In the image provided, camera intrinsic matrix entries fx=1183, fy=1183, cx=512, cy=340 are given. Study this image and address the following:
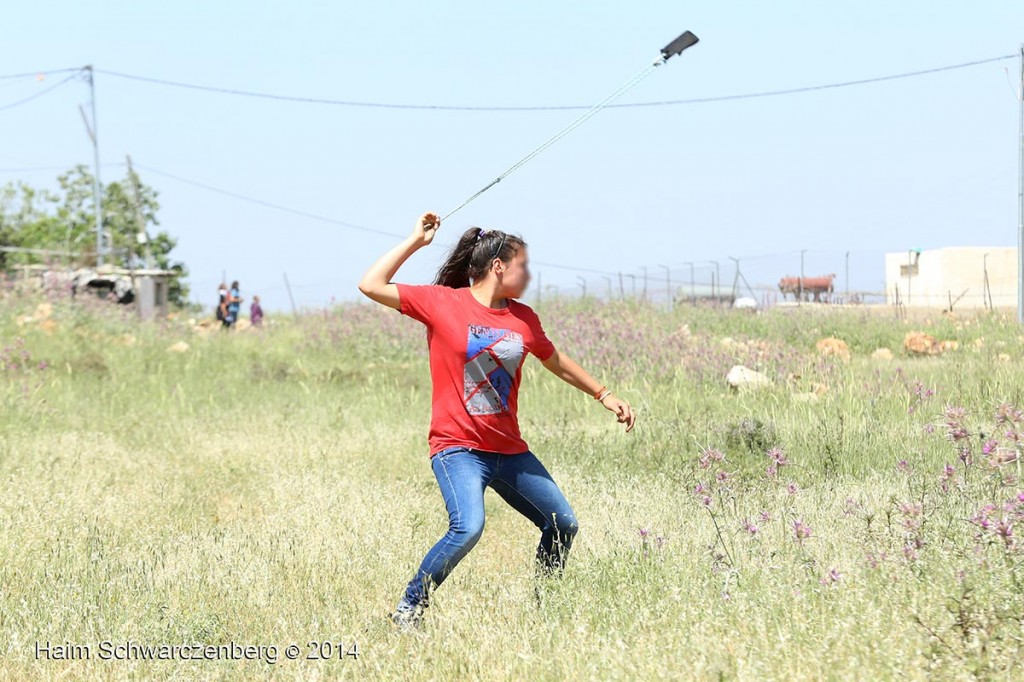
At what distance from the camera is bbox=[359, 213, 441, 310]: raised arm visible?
17.1 ft

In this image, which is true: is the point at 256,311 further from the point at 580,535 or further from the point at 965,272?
the point at 580,535

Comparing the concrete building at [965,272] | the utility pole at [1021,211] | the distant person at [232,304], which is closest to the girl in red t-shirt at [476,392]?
the utility pole at [1021,211]

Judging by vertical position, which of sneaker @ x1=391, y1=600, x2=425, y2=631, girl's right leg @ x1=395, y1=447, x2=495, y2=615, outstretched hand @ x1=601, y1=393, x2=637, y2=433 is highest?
outstretched hand @ x1=601, y1=393, x2=637, y2=433

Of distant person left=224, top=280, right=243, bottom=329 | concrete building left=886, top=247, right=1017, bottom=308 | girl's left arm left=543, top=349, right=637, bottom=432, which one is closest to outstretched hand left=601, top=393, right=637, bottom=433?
girl's left arm left=543, top=349, right=637, bottom=432

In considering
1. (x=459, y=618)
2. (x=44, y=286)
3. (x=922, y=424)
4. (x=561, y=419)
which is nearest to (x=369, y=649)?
(x=459, y=618)

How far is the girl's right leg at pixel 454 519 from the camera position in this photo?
194 inches

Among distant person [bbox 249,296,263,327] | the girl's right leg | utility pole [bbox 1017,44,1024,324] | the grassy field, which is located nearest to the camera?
the grassy field

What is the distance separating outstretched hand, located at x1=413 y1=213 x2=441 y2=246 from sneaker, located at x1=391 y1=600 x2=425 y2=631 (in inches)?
62.8

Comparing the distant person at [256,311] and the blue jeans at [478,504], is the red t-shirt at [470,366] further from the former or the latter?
the distant person at [256,311]

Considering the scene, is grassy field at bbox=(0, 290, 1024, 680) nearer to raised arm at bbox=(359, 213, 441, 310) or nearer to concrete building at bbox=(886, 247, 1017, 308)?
raised arm at bbox=(359, 213, 441, 310)

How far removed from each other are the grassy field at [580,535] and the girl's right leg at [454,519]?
0.17 meters

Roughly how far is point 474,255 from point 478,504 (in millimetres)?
1154

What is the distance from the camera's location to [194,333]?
1010 inches

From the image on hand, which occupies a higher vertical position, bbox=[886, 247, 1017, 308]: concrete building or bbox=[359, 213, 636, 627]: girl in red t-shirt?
bbox=[886, 247, 1017, 308]: concrete building
